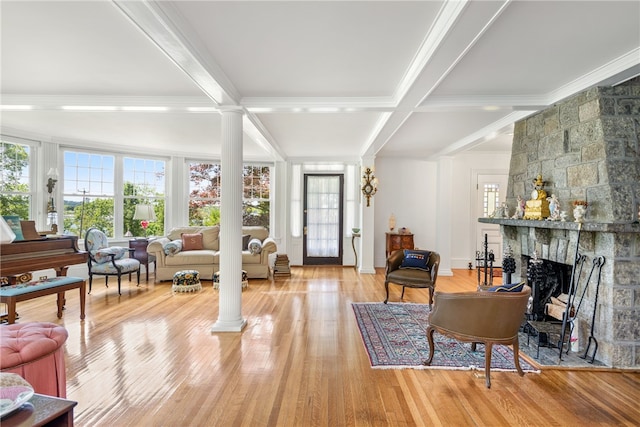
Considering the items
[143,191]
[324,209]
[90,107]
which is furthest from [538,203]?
[143,191]

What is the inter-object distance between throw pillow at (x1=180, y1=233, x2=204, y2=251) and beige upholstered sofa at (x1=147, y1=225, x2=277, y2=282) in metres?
0.07

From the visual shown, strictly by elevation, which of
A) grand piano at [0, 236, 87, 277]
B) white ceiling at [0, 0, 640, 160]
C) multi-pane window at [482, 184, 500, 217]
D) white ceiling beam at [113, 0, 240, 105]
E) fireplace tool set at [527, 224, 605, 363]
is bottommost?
fireplace tool set at [527, 224, 605, 363]

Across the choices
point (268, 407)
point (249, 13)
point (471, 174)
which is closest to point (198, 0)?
point (249, 13)

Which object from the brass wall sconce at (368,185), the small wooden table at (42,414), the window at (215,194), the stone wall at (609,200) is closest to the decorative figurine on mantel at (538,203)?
the stone wall at (609,200)

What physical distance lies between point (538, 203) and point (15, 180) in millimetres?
7695

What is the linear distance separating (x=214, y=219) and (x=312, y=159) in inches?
105

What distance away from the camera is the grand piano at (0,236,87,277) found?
3.49 m

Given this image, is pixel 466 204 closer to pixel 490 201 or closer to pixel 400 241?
pixel 490 201

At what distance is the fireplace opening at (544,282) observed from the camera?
3561 mm

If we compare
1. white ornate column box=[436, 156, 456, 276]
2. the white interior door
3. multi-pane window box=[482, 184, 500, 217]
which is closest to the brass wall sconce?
white ornate column box=[436, 156, 456, 276]

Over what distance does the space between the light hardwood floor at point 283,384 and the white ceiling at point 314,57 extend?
2545mm

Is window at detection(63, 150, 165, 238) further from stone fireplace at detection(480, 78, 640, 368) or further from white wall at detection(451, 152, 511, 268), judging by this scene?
stone fireplace at detection(480, 78, 640, 368)

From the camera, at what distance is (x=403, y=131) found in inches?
203

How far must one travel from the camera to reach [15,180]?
17.6ft
